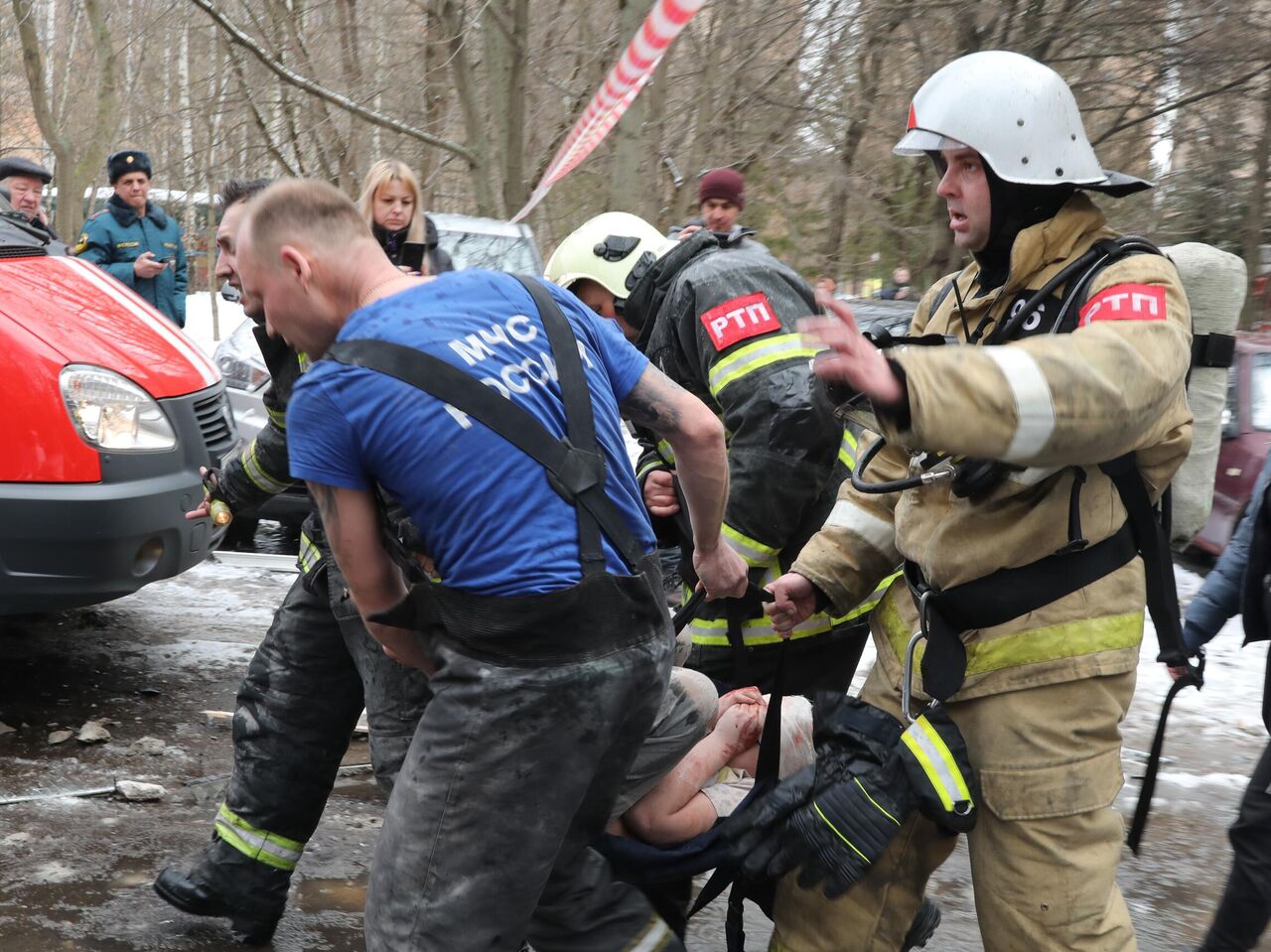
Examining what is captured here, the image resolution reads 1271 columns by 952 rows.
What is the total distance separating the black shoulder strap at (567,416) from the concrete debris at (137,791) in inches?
95.5

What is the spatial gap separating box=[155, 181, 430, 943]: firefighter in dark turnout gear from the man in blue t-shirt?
0.96 meters

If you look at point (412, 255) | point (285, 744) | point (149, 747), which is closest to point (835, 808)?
point (285, 744)

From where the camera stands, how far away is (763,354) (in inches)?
132

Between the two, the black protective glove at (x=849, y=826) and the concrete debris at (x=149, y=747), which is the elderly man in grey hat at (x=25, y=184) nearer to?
the concrete debris at (x=149, y=747)

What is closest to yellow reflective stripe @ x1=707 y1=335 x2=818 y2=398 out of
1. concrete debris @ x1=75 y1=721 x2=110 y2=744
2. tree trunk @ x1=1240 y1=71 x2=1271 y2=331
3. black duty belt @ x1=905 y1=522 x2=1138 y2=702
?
black duty belt @ x1=905 y1=522 x2=1138 y2=702

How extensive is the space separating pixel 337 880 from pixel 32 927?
79 cm

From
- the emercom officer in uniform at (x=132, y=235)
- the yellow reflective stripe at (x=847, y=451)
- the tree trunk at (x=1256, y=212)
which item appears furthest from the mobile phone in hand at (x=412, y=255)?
the tree trunk at (x=1256, y=212)

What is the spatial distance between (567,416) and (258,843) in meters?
1.68

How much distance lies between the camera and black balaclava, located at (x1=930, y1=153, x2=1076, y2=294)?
102 inches

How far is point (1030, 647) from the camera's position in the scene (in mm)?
2510

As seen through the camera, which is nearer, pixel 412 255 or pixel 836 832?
pixel 836 832

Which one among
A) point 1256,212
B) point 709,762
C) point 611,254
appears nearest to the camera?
point 709,762

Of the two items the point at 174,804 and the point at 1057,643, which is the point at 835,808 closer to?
the point at 1057,643

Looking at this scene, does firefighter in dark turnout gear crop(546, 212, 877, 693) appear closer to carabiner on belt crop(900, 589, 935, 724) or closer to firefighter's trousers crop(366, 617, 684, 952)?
carabiner on belt crop(900, 589, 935, 724)
